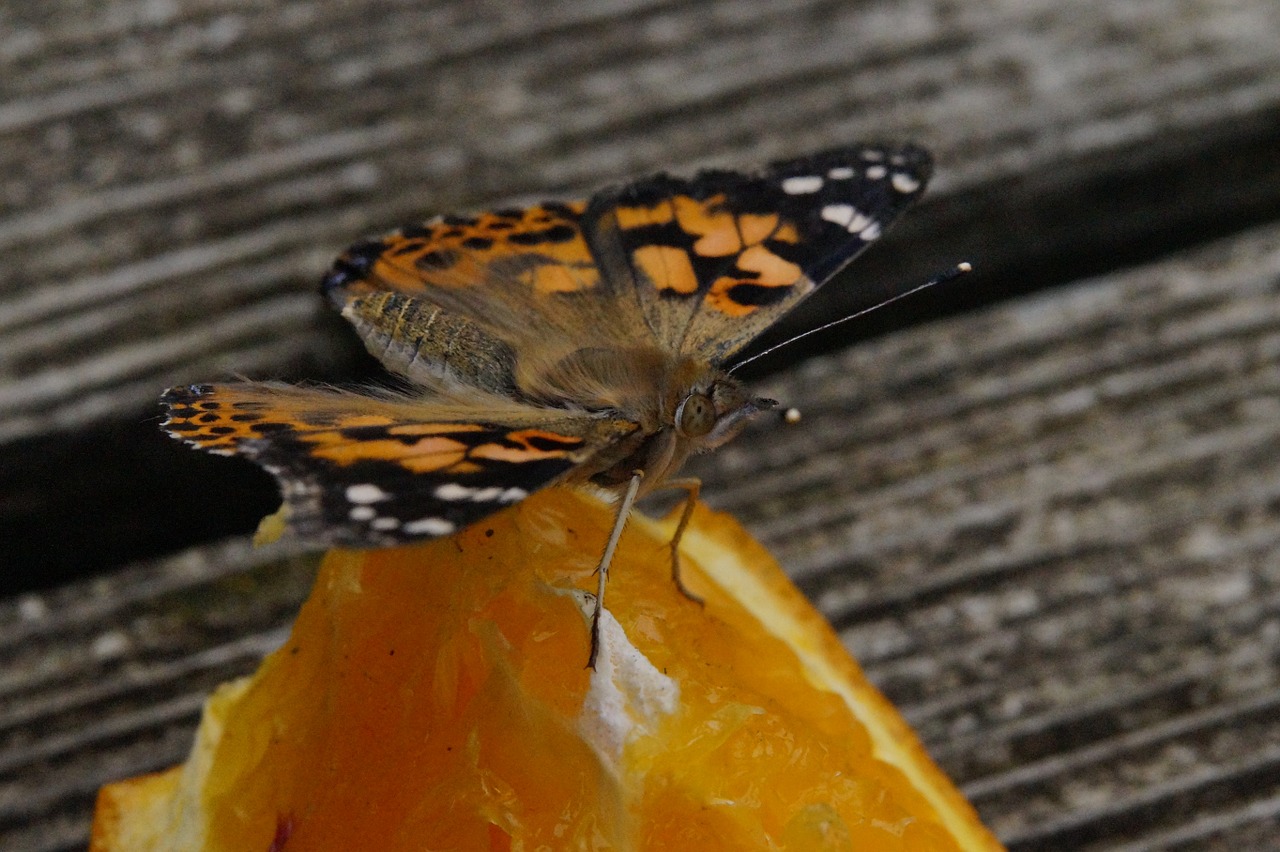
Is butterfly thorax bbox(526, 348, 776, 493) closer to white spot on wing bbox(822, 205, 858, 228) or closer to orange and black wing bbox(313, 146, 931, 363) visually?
orange and black wing bbox(313, 146, 931, 363)

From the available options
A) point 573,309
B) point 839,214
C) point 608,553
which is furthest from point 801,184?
point 608,553

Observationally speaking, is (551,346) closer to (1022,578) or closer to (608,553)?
(608,553)

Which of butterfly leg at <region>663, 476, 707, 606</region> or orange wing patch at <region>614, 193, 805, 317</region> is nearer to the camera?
butterfly leg at <region>663, 476, 707, 606</region>

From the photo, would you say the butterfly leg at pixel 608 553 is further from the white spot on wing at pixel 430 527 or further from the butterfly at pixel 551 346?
the white spot on wing at pixel 430 527

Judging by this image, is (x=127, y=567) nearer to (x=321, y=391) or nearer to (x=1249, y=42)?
(x=321, y=391)

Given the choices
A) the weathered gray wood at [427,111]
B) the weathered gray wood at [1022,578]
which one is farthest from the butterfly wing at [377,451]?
the weathered gray wood at [427,111]

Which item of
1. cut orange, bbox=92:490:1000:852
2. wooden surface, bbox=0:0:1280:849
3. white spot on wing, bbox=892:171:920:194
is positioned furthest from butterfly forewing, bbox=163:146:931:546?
wooden surface, bbox=0:0:1280:849

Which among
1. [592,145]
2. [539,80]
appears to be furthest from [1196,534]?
[539,80]
